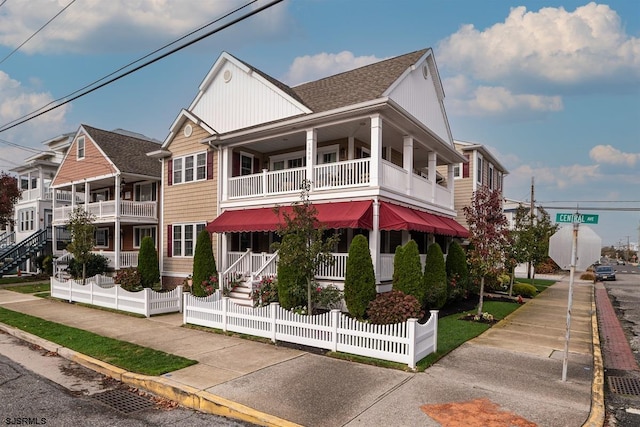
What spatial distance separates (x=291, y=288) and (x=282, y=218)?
11.6 ft

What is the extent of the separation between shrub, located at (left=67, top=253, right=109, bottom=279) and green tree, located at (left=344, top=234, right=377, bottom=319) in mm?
16454

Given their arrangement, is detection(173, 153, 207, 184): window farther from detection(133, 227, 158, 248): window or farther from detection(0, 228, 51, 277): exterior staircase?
detection(0, 228, 51, 277): exterior staircase

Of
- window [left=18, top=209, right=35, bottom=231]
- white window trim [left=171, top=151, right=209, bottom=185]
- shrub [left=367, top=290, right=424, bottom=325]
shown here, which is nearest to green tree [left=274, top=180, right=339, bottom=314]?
shrub [left=367, top=290, right=424, bottom=325]

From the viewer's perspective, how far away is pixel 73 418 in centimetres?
594

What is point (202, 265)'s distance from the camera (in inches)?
636

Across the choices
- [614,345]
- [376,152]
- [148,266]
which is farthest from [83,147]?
[614,345]

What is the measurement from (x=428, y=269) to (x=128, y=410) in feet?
35.4

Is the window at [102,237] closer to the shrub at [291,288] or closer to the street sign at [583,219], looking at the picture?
the shrub at [291,288]

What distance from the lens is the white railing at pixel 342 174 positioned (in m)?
14.0

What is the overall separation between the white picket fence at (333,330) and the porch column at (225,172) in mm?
6819

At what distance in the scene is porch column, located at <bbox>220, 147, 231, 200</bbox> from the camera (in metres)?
17.9

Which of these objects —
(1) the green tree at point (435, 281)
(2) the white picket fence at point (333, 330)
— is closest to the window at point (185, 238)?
(2) the white picket fence at point (333, 330)

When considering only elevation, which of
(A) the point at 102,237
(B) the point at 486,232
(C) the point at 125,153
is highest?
(C) the point at 125,153

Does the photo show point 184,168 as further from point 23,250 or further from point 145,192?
point 23,250
